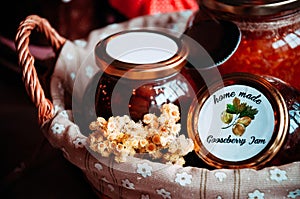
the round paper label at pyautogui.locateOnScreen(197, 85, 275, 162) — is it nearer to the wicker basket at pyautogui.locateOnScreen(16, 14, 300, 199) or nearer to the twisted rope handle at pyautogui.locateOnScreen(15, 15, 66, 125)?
the wicker basket at pyautogui.locateOnScreen(16, 14, 300, 199)

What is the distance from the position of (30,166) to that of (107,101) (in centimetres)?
28

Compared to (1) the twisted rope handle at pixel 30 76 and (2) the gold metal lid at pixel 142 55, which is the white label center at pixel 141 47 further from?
(1) the twisted rope handle at pixel 30 76

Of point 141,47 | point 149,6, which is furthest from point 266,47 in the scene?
point 149,6

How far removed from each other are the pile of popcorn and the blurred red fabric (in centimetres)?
52

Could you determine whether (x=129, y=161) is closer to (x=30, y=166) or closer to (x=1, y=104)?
(x=30, y=166)

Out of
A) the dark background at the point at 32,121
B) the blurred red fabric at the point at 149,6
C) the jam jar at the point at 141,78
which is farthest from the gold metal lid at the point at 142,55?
the blurred red fabric at the point at 149,6

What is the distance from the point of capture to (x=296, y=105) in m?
0.68

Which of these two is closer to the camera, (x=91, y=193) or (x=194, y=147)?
(x=194, y=147)

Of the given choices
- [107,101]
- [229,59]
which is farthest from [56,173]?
[229,59]

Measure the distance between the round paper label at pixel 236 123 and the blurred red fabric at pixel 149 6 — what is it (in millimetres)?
477

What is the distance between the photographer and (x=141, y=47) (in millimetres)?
735

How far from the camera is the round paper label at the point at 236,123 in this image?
2.17 ft

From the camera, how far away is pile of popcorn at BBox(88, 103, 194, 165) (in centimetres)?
62

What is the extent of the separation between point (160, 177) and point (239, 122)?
0.42 feet
